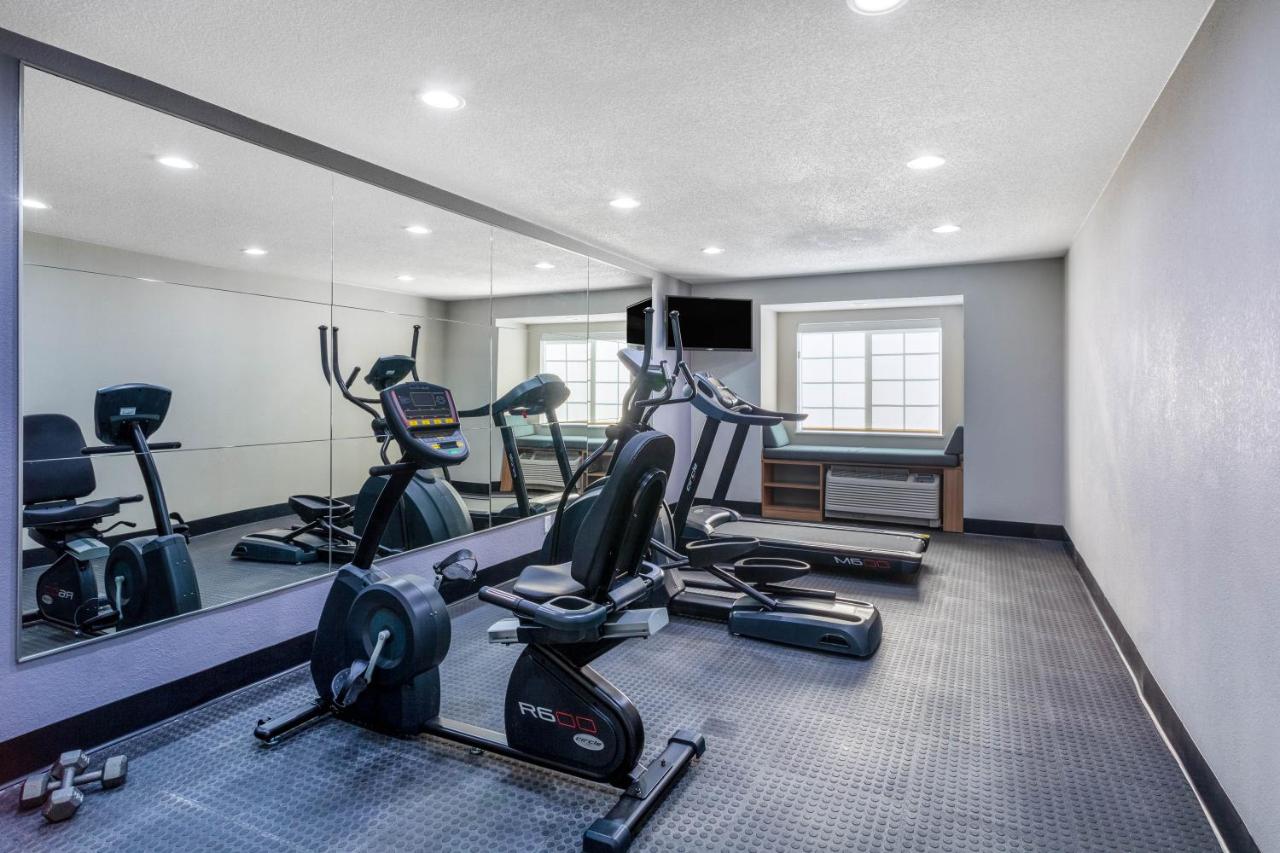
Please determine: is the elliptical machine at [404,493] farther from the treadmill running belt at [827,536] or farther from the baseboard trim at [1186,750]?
the baseboard trim at [1186,750]

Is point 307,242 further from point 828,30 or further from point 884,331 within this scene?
point 884,331

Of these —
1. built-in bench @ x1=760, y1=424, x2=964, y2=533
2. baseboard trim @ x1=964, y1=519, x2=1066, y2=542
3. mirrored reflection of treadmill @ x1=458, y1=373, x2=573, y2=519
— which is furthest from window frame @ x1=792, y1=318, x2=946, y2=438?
mirrored reflection of treadmill @ x1=458, y1=373, x2=573, y2=519

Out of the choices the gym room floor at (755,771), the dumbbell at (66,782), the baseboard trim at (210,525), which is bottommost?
the gym room floor at (755,771)

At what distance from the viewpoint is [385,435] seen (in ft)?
11.5

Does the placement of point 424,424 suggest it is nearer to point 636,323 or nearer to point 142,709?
point 142,709

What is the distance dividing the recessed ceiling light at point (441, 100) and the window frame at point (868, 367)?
565 cm

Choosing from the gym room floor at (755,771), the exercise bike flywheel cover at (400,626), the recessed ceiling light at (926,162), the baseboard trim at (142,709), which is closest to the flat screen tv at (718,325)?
the recessed ceiling light at (926,162)

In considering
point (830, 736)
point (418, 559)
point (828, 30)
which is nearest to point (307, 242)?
point (418, 559)

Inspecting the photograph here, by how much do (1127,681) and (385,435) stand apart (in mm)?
3643

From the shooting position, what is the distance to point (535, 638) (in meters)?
2.16

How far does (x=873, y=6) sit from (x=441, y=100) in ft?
5.26

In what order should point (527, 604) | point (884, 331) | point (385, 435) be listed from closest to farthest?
point (527, 604) → point (385, 435) → point (884, 331)

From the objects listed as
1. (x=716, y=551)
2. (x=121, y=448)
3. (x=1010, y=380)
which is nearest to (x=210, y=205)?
(x=121, y=448)

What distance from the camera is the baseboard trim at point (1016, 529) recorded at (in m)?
5.86
